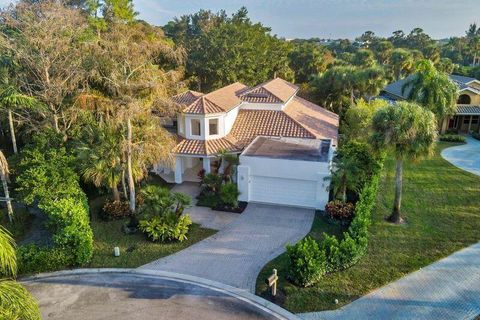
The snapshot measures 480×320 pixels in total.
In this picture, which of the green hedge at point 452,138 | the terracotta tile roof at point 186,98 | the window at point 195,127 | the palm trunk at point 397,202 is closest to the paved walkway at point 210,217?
the window at point 195,127

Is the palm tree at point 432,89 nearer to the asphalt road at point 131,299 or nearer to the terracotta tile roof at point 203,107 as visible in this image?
the terracotta tile roof at point 203,107

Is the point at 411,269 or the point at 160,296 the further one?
the point at 411,269

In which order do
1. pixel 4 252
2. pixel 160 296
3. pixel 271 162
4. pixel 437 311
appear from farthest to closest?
pixel 271 162 → pixel 160 296 → pixel 437 311 → pixel 4 252

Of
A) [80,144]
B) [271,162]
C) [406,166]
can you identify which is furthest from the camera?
[406,166]

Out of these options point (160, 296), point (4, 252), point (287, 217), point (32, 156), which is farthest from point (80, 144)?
point (4, 252)

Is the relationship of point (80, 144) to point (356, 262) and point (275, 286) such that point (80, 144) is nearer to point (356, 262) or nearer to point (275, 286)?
point (275, 286)
